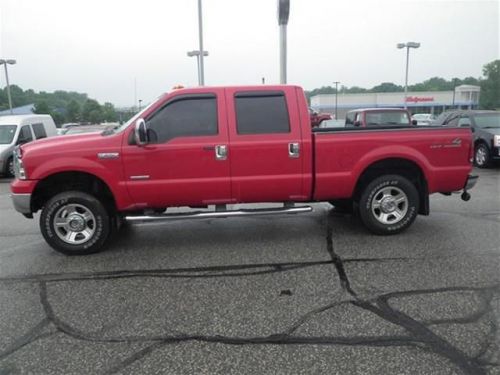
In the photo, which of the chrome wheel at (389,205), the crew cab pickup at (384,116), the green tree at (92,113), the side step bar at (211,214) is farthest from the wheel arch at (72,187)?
the green tree at (92,113)

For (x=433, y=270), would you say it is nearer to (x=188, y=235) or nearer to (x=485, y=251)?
(x=485, y=251)

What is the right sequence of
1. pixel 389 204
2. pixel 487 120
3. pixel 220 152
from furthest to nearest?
1. pixel 487 120
2. pixel 389 204
3. pixel 220 152

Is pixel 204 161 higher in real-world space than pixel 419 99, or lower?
lower

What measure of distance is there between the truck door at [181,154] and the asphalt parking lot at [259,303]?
783 mm

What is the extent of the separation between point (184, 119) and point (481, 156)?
34.9ft

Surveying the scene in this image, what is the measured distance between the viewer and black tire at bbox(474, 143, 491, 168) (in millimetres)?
12033

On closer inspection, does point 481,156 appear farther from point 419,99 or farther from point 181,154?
point 419,99

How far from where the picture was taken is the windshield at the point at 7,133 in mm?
12844

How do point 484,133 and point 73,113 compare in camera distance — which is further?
point 73,113

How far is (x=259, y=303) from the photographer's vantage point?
365 centimetres

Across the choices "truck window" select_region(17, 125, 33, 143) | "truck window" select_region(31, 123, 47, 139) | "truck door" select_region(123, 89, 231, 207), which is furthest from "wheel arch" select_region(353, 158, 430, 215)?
"truck window" select_region(31, 123, 47, 139)

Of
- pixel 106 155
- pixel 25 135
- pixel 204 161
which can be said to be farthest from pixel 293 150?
pixel 25 135

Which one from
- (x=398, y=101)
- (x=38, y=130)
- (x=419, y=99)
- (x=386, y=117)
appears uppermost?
(x=419, y=99)

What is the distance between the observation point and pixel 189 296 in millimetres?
3824
